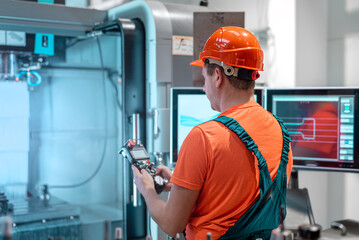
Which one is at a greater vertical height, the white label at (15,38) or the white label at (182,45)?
the white label at (15,38)

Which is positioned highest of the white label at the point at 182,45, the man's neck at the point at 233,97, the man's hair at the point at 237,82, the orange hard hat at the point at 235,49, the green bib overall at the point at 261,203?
the white label at the point at 182,45

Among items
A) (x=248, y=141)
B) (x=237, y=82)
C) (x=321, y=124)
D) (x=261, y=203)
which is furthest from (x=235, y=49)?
(x=321, y=124)

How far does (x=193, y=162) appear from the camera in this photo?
1.10 meters

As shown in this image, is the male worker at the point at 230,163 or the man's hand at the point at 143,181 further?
the man's hand at the point at 143,181

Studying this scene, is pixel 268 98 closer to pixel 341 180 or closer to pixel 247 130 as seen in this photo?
pixel 341 180

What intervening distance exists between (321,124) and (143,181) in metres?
1.17

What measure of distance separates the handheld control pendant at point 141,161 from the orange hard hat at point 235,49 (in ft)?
1.42

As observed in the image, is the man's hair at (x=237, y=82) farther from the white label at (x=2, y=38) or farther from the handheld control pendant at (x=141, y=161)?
the white label at (x=2, y=38)

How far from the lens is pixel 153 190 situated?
4.26 feet

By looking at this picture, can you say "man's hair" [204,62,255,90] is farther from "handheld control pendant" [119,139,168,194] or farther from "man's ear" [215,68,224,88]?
"handheld control pendant" [119,139,168,194]

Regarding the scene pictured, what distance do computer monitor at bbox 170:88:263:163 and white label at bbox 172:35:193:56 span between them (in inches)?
12.4

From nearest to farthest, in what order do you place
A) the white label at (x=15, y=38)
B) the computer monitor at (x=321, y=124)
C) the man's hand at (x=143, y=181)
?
the man's hand at (x=143, y=181) < the computer monitor at (x=321, y=124) < the white label at (x=15, y=38)

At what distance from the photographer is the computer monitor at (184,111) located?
2.15 m

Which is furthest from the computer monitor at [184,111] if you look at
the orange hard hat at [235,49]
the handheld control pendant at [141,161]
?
the orange hard hat at [235,49]
